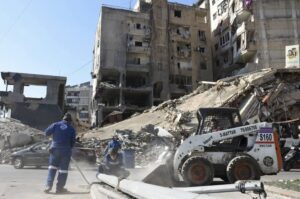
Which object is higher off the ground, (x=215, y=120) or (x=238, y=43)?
(x=238, y=43)

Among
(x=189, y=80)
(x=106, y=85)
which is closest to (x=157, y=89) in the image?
(x=189, y=80)

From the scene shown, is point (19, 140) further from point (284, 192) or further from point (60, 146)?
point (284, 192)

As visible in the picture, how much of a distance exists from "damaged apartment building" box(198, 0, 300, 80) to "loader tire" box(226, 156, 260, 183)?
149 ft

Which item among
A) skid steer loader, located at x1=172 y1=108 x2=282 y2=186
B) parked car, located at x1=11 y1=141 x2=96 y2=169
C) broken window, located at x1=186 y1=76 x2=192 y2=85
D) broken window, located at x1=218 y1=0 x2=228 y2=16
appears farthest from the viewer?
broken window, located at x1=218 y1=0 x2=228 y2=16

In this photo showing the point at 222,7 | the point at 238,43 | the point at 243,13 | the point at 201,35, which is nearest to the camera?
the point at 243,13

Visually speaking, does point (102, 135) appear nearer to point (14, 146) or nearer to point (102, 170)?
point (14, 146)

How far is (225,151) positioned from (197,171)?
3.49 ft

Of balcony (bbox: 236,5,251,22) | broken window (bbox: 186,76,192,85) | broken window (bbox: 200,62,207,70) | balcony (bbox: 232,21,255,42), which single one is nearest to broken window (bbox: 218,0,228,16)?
balcony (bbox: 236,5,251,22)

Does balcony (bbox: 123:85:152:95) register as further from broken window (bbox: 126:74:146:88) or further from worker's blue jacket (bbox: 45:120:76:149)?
worker's blue jacket (bbox: 45:120:76:149)

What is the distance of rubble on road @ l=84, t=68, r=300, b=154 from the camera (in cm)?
3197

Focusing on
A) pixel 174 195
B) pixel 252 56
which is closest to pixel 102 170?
pixel 174 195

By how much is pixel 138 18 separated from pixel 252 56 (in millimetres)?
19083

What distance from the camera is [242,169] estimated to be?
11453 mm

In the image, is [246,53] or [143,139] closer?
[143,139]
